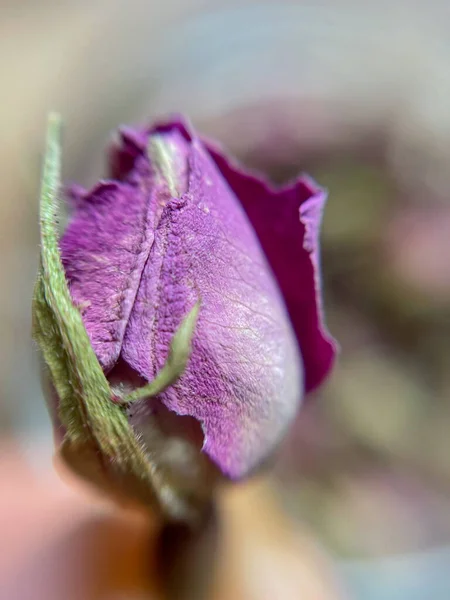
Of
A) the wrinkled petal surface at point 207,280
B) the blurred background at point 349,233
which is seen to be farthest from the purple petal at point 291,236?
the blurred background at point 349,233

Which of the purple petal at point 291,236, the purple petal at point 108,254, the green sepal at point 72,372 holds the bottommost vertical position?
the green sepal at point 72,372

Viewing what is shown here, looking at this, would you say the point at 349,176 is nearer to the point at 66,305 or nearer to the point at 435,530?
the point at 435,530

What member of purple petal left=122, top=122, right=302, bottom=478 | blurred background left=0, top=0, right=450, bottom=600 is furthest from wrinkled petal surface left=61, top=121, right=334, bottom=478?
blurred background left=0, top=0, right=450, bottom=600

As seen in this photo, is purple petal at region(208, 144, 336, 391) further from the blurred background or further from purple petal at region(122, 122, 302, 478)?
the blurred background

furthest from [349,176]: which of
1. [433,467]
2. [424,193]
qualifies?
[433,467]

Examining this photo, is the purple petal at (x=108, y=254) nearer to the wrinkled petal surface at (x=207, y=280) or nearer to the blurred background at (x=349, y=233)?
the wrinkled petal surface at (x=207, y=280)

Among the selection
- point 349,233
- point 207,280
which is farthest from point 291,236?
point 349,233
